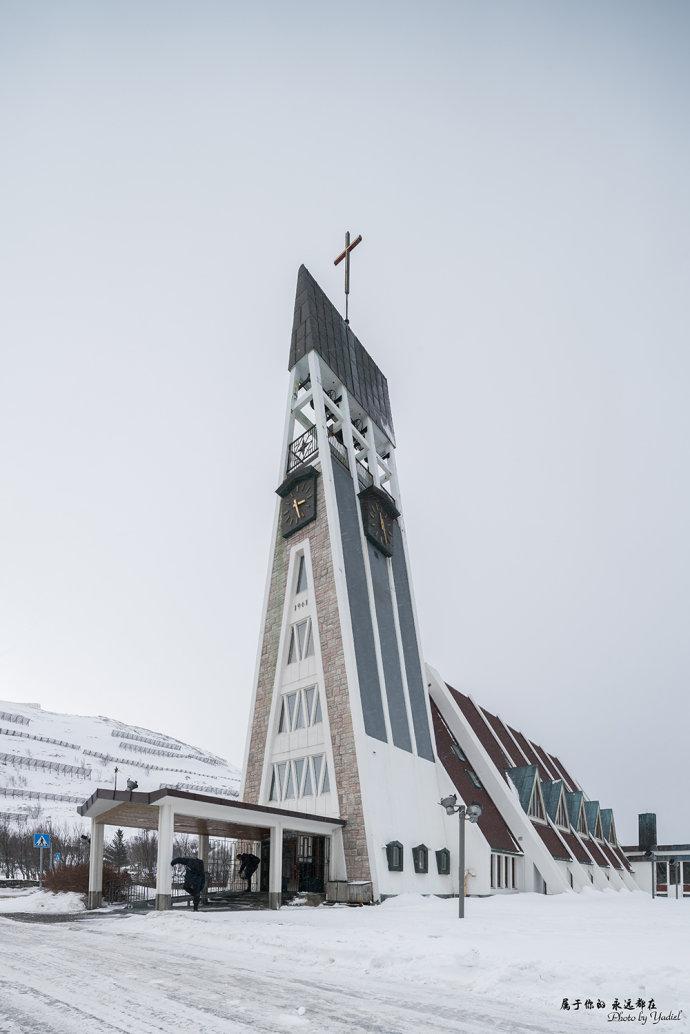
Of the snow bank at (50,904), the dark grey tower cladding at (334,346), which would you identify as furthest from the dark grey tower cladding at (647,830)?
the snow bank at (50,904)

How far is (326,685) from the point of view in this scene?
31.9 metres

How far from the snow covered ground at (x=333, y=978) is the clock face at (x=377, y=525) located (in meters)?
21.6

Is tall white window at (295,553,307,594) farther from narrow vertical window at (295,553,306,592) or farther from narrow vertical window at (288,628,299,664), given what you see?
narrow vertical window at (288,628,299,664)

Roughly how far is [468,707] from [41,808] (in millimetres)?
104313

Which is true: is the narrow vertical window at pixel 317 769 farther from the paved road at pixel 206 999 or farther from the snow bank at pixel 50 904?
the paved road at pixel 206 999

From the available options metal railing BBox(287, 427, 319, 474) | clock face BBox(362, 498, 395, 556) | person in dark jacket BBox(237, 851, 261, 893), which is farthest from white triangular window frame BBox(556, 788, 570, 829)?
metal railing BBox(287, 427, 319, 474)

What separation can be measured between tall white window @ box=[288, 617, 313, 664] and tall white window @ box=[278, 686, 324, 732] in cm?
155

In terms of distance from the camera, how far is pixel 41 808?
126 m

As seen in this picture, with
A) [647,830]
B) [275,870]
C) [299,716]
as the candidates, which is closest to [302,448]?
[299,716]

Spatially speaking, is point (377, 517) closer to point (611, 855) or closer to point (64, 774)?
point (611, 855)

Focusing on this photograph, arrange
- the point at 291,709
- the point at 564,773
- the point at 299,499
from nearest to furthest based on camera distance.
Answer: the point at 291,709, the point at 299,499, the point at 564,773

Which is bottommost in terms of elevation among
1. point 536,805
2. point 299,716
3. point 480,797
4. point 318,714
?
point 536,805

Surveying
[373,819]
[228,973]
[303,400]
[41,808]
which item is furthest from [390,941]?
[41,808]

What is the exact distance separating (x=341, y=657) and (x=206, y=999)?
73.6 ft
